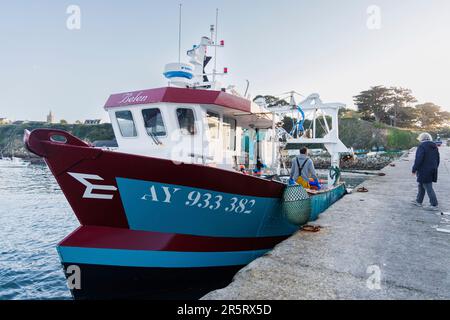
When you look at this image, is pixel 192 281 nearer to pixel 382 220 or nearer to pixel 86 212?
pixel 86 212

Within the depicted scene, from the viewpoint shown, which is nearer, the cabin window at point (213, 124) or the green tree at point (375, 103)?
the cabin window at point (213, 124)

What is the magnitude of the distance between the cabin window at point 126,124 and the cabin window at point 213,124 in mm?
1767

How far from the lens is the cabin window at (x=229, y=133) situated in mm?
6938

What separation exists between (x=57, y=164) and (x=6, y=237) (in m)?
9.27

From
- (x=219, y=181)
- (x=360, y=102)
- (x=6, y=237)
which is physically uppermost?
(x=360, y=102)

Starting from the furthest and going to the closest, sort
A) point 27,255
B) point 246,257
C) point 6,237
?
point 6,237, point 27,255, point 246,257

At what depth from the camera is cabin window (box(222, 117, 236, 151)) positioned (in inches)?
273

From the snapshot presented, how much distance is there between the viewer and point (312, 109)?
11.4 metres

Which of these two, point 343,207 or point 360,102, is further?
point 360,102

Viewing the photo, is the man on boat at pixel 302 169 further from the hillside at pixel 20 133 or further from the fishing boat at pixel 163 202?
the hillside at pixel 20 133

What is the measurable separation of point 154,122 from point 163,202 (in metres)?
2.49

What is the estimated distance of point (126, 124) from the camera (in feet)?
21.6

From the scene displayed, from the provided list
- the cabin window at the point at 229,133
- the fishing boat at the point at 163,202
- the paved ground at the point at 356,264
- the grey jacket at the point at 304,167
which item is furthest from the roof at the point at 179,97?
the paved ground at the point at 356,264
